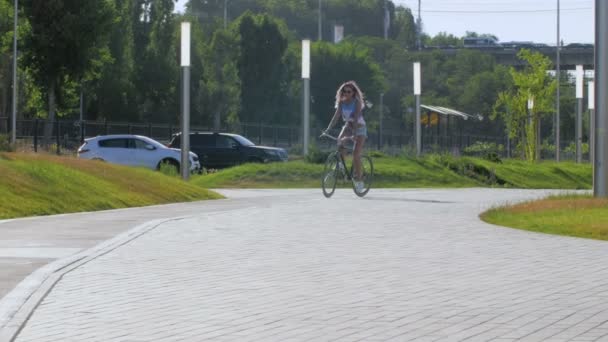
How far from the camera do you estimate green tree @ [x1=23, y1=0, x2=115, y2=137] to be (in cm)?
5150

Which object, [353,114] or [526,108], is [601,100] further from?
[526,108]

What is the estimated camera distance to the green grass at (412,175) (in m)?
33.6

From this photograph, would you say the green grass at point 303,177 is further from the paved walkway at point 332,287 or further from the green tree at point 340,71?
the green tree at point 340,71

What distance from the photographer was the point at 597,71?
811 inches

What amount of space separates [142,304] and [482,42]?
478 feet

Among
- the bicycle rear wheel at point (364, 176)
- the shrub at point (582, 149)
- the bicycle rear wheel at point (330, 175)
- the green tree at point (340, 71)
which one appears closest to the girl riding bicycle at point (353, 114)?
the bicycle rear wheel at point (330, 175)

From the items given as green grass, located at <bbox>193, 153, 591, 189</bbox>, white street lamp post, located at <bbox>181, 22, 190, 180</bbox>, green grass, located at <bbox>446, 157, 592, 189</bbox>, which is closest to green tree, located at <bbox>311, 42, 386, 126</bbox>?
green grass, located at <bbox>446, 157, 592, 189</bbox>

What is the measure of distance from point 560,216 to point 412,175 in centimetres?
1776

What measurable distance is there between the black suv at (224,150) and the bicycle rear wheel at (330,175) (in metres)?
23.3

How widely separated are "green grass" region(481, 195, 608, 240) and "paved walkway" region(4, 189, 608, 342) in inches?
20.0

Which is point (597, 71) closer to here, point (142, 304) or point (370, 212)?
point (370, 212)

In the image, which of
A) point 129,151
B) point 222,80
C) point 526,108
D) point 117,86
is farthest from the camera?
point 222,80

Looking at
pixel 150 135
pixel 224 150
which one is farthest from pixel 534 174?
pixel 150 135

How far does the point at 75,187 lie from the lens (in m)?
22.2
